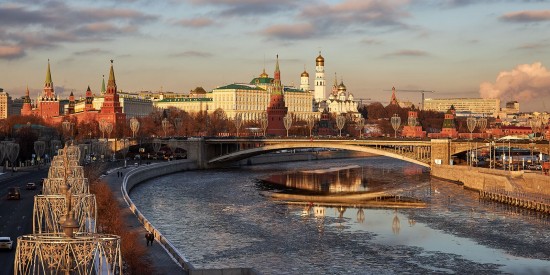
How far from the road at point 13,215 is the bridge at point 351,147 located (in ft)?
86.7

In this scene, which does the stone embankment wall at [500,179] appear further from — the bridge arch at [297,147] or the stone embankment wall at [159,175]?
the stone embankment wall at [159,175]

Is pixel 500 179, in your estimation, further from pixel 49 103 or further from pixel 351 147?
pixel 49 103

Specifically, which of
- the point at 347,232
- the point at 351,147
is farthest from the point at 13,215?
the point at 351,147

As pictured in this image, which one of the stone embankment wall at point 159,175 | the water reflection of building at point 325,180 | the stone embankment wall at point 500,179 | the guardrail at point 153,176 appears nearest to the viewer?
the stone embankment wall at point 159,175

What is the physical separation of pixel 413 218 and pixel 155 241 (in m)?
15.9

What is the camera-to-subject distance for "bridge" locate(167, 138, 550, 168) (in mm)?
67794

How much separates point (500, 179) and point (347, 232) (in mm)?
19079

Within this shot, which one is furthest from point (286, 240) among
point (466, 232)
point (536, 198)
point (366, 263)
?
point (536, 198)

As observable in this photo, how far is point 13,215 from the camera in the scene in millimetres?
36344

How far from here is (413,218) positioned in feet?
134

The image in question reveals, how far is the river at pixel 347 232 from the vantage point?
28344mm

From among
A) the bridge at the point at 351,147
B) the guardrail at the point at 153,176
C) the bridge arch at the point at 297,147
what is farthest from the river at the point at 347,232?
the bridge arch at the point at 297,147

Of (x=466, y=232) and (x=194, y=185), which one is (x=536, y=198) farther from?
(x=194, y=185)

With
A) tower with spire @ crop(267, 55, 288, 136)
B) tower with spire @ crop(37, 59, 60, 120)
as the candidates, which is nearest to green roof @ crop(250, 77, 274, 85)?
tower with spire @ crop(37, 59, 60, 120)
